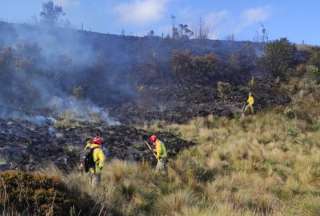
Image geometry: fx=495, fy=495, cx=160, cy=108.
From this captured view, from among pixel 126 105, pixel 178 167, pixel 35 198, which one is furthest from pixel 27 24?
pixel 35 198

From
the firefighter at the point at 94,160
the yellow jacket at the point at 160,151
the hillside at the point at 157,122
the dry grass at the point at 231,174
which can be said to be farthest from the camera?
the yellow jacket at the point at 160,151

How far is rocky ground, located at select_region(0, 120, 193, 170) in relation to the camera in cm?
1478

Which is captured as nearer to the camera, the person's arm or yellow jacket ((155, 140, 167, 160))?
the person's arm

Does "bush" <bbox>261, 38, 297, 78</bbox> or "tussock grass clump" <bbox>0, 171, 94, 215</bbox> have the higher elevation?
"bush" <bbox>261, 38, 297, 78</bbox>

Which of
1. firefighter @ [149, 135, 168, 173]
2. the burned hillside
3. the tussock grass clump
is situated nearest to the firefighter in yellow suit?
the tussock grass clump

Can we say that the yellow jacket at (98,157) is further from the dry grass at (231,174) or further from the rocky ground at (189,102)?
the rocky ground at (189,102)

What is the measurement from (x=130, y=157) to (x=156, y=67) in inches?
711

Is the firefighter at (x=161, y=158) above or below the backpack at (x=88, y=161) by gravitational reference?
below

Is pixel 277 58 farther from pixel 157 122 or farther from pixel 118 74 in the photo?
pixel 157 122

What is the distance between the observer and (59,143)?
1784 centimetres

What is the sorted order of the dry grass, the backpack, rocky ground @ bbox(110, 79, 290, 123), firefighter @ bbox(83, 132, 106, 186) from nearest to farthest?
the dry grass < firefighter @ bbox(83, 132, 106, 186) < the backpack < rocky ground @ bbox(110, 79, 290, 123)

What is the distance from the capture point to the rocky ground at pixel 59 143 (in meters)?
14.8

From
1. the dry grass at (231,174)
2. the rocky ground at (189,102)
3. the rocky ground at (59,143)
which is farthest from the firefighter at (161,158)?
the rocky ground at (189,102)

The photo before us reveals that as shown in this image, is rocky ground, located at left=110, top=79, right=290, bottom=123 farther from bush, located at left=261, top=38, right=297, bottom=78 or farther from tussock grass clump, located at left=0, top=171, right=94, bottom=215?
tussock grass clump, located at left=0, top=171, right=94, bottom=215
